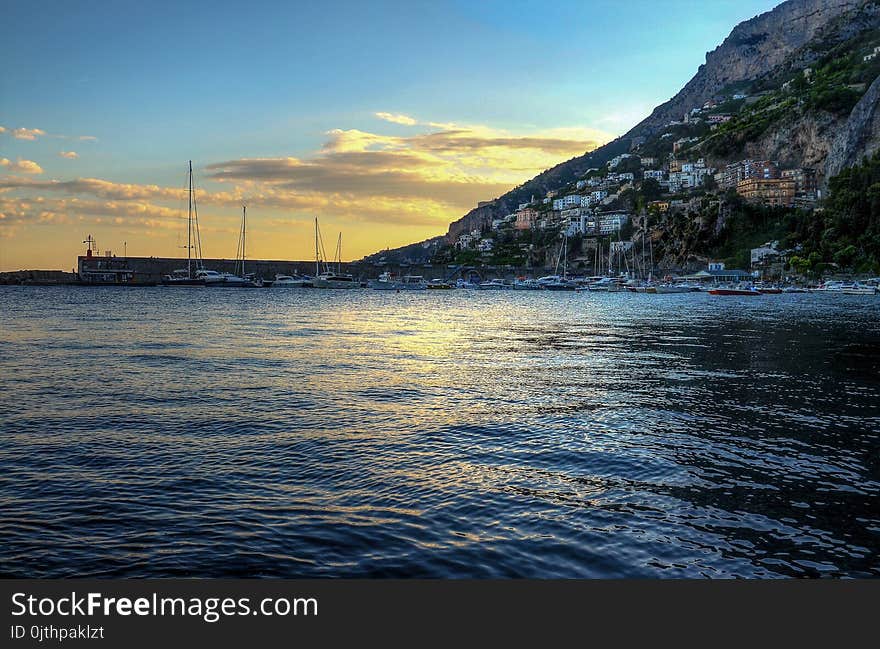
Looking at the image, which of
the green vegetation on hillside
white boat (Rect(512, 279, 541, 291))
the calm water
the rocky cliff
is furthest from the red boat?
the calm water

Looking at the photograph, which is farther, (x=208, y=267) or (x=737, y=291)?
(x=208, y=267)

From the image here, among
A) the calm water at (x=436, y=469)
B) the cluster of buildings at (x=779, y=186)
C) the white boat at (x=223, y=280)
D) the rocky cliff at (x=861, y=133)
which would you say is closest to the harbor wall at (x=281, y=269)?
the white boat at (x=223, y=280)

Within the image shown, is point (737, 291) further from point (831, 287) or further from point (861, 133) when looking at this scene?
point (861, 133)

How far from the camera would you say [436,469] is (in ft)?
34.9

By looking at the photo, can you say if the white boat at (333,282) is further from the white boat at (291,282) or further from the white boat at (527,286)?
the white boat at (527,286)

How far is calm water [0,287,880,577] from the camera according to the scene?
24.0 feet

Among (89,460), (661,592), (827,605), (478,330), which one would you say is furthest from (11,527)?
(478,330)

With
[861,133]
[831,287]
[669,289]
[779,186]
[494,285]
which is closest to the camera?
[831,287]

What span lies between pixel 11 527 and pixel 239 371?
13.8m

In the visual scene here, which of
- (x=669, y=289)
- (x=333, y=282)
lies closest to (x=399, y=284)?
(x=333, y=282)

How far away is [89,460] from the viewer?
431 inches

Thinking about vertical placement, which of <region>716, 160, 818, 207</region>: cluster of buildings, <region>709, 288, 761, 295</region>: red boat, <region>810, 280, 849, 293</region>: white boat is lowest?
<region>709, 288, 761, 295</region>: red boat

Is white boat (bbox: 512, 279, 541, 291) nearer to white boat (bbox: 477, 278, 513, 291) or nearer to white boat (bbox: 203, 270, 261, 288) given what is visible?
white boat (bbox: 477, 278, 513, 291)

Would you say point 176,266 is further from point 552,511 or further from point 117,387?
point 552,511
